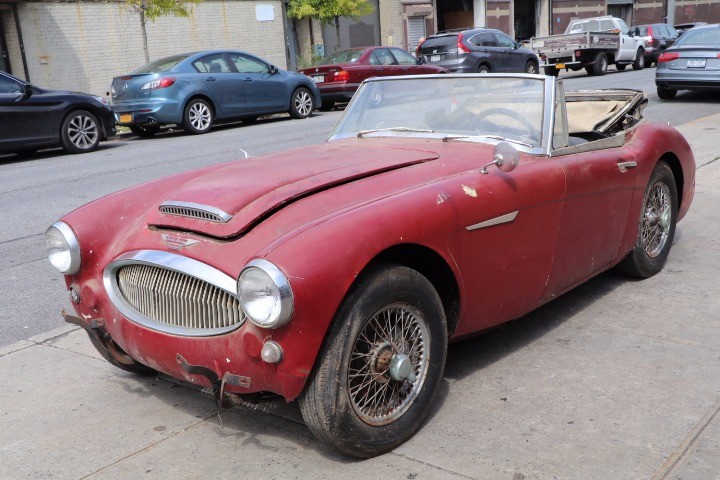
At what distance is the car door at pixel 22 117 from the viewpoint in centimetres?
1243

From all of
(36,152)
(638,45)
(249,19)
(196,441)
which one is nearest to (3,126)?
(36,152)

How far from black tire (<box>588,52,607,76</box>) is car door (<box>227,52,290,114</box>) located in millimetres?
13216

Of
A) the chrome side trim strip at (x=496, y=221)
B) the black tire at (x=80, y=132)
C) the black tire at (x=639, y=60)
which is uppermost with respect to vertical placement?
the chrome side trim strip at (x=496, y=221)

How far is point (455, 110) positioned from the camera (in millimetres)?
4484

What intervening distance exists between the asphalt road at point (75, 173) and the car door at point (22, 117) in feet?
1.26

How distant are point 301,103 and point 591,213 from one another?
13836 mm

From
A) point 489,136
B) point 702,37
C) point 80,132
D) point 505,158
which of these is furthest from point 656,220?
point 702,37

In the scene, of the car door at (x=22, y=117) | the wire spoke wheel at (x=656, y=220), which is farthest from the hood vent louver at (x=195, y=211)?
the car door at (x=22, y=117)

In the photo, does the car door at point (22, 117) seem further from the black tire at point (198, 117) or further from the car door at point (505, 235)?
the car door at point (505, 235)

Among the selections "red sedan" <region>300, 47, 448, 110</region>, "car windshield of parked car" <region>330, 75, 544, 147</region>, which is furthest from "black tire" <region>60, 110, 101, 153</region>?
"car windshield of parked car" <region>330, 75, 544, 147</region>

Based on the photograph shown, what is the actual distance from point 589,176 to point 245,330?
2211 mm

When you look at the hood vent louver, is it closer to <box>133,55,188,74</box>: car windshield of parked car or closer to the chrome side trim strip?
the chrome side trim strip

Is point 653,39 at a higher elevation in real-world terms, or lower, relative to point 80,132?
higher

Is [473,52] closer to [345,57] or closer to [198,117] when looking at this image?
[345,57]
